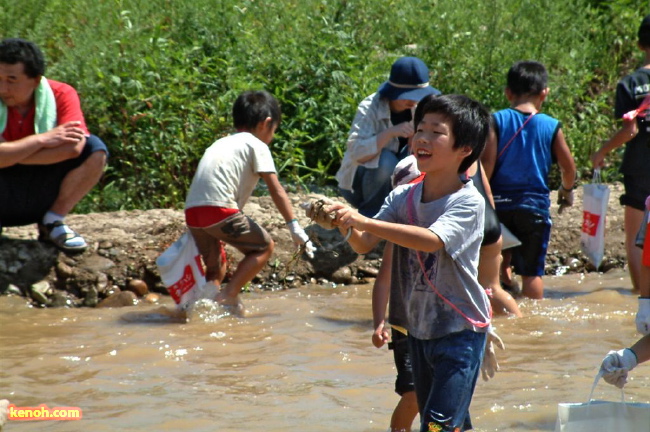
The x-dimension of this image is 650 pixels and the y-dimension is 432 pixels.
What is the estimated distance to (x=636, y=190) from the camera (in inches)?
253

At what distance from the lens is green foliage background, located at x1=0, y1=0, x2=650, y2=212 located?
24.6ft

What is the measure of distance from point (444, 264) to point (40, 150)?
3.71 m

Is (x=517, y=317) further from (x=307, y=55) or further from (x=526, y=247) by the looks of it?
(x=307, y=55)

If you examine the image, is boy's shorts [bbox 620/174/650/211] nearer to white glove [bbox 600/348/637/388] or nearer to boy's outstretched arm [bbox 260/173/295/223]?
boy's outstretched arm [bbox 260/173/295/223]

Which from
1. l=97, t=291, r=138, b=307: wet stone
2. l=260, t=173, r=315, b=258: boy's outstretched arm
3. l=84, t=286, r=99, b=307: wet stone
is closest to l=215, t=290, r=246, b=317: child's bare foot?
l=260, t=173, r=315, b=258: boy's outstretched arm

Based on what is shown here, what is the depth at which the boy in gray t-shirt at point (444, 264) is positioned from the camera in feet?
10.5

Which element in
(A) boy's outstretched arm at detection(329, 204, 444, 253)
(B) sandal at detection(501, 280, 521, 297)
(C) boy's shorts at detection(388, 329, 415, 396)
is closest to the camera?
(A) boy's outstretched arm at detection(329, 204, 444, 253)

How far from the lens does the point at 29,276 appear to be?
6.33 meters

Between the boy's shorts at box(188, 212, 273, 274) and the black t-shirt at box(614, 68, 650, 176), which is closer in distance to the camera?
the boy's shorts at box(188, 212, 273, 274)

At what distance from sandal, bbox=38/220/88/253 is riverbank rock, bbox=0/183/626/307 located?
0.08m

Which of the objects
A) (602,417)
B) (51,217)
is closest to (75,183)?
(51,217)

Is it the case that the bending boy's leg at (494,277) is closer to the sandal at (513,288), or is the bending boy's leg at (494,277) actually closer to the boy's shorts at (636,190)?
the sandal at (513,288)

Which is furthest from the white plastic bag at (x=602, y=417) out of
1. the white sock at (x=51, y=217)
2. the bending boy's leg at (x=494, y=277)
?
the white sock at (x=51, y=217)

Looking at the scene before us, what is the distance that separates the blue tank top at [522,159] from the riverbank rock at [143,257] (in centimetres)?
116
